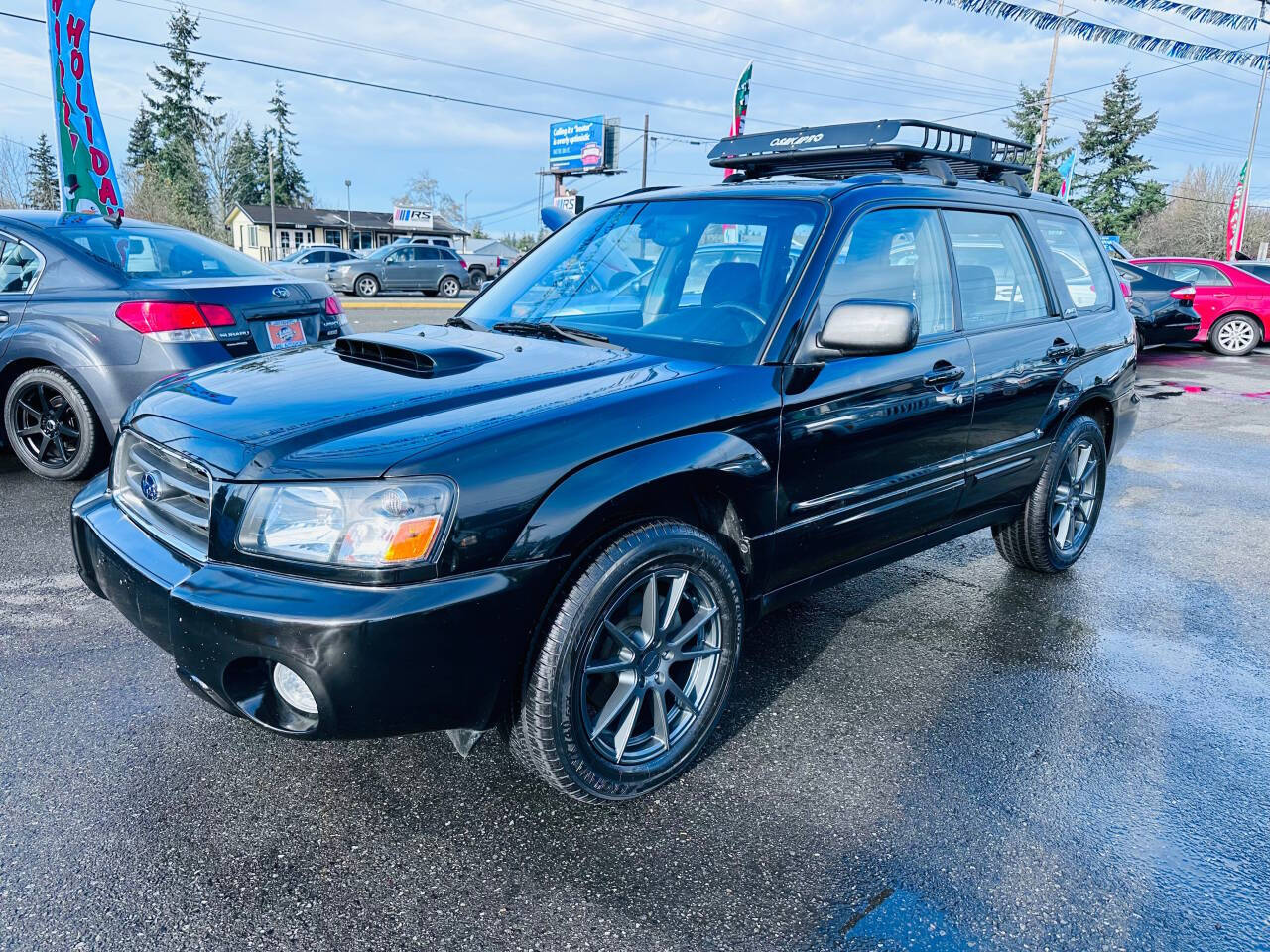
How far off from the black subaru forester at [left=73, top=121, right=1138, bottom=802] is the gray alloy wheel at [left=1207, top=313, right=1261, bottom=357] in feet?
45.5

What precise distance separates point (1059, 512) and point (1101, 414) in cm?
59

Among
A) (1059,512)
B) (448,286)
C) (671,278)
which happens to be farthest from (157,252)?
(448,286)

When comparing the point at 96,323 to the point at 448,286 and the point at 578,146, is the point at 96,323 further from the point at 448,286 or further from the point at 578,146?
the point at 578,146

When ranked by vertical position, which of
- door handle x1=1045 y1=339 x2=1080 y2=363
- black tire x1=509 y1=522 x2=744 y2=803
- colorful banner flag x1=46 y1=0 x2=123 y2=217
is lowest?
black tire x1=509 y1=522 x2=744 y2=803

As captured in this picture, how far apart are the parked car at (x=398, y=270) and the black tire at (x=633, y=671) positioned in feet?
87.8

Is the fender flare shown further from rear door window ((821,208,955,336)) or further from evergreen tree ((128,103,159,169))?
evergreen tree ((128,103,159,169))

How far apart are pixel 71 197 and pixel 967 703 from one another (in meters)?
11.7

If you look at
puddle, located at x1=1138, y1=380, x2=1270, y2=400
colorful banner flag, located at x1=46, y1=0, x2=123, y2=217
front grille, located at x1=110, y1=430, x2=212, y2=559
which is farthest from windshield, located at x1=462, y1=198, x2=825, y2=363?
colorful banner flag, located at x1=46, y1=0, x2=123, y2=217

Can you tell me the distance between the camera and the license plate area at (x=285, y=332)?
17.8 feet

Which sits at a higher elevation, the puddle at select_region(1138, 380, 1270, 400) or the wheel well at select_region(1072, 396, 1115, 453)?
the wheel well at select_region(1072, 396, 1115, 453)

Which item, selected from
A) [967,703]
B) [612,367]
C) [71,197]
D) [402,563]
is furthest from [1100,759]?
[71,197]

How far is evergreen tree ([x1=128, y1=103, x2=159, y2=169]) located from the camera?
212ft

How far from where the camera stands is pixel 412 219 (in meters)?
73.1

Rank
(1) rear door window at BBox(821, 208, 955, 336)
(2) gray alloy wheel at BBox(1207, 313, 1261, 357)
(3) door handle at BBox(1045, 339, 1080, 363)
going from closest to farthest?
(1) rear door window at BBox(821, 208, 955, 336) < (3) door handle at BBox(1045, 339, 1080, 363) < (2) gray alloy wheel at BBox(1207, 313, 1261, 357)
